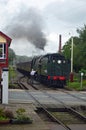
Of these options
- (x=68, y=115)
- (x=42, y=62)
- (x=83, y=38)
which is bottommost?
(x=68, y=115)

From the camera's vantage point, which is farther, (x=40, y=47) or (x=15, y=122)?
(x=40, y=47)

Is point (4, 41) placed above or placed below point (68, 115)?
above

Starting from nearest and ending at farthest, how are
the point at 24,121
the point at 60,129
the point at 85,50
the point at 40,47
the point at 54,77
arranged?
1. the point at 60,129
2. the point at 24,121
3. the point at 54,77
4. the point at 85,50
5. the point at 40,47

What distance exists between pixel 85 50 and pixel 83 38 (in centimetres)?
298

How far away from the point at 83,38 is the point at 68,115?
119 feet

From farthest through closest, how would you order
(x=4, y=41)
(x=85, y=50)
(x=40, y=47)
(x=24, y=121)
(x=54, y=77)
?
(x=40, y=47), (x=85, y=50), (x=54, y=77), (x=4, y=41), (x=24, y=121)

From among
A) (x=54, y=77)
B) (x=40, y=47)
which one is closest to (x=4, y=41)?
(x=54, y=77)

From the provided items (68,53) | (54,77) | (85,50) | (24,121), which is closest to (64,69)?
(54,77)

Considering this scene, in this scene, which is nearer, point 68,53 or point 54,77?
point 54,77

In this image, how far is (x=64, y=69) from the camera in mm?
41625

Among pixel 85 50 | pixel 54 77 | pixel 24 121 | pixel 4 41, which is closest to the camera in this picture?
pixel 24 121

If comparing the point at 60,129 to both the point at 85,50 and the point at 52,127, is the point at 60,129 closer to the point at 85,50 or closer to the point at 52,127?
the point at 52,127

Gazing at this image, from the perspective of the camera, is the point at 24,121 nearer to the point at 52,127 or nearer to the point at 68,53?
the point at 52,127

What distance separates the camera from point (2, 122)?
14148 mm
